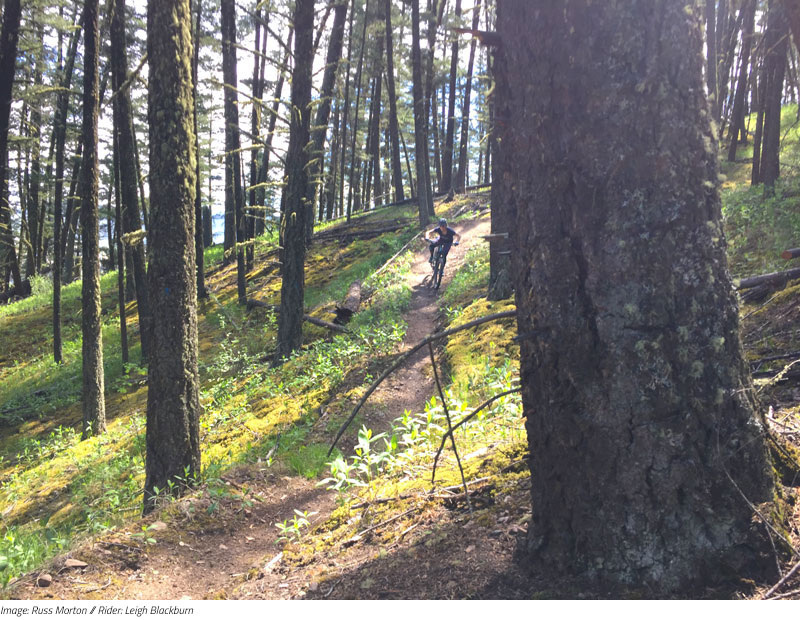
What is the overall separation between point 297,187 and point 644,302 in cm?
961

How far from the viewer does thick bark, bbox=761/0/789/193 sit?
10.5 metres

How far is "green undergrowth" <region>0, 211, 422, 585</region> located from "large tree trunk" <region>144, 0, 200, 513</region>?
52 cm

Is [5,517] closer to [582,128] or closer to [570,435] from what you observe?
[570,435]

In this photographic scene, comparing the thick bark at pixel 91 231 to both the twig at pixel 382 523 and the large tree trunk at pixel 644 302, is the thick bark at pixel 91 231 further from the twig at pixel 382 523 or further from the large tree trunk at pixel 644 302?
the large tree trunk at pixel 644 302

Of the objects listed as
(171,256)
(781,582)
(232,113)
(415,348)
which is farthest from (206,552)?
(232,113)

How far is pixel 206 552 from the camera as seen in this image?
4.46m

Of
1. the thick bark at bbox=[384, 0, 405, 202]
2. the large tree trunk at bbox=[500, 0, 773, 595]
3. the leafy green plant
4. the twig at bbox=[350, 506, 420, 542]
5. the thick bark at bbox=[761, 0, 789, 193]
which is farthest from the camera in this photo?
the thick bark at bbox=[384, 0, 405, 202]

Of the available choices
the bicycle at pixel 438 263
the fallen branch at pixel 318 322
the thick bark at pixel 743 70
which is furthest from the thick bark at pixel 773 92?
the fallen branch at pixel 318 322

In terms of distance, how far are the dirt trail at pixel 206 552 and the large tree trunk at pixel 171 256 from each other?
0.75m

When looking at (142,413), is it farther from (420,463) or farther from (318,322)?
(420,463)

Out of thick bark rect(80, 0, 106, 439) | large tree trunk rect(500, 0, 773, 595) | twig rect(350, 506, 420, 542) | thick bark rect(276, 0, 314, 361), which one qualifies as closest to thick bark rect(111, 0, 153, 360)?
thick bark rect(80, 0, 106, 439)

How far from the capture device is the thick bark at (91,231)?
960 centimetres

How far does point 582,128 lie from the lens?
6.47ft

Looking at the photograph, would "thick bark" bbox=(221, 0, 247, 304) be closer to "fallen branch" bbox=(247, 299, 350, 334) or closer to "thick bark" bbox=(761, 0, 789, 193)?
"fallen branch" bbox=(247, 299, 350, 334)
